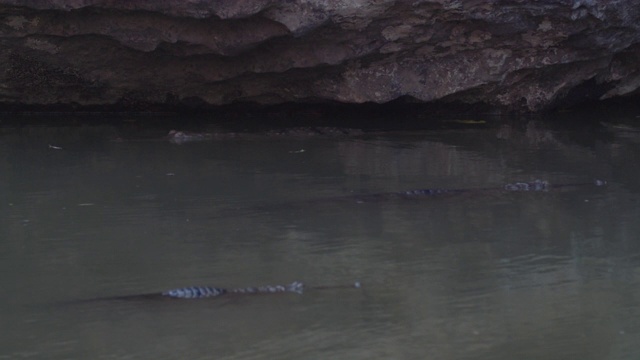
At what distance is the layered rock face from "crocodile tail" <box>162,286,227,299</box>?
3.64m

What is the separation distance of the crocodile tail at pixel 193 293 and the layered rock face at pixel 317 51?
3636 mm

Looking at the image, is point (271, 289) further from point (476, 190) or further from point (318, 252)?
point (476, 190)

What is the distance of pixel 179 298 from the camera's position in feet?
11.0

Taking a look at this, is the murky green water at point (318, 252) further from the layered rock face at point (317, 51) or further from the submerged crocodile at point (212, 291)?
the layered rock face at point (317, 51)

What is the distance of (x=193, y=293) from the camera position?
11.0ft

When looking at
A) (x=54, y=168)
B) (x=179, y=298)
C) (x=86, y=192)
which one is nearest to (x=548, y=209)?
(x=179, y=298)

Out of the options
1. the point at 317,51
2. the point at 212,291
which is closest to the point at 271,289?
the point at 212,291

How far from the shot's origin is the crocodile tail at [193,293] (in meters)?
3.36

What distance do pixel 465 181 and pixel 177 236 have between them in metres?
2.06

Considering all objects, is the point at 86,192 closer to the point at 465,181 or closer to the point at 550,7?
the point at 465,181

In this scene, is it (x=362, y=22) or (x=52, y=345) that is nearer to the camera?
(x=52, y=345)

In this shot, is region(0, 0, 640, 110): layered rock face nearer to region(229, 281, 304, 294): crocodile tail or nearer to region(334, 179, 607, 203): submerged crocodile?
region(334, 179, 607, 203): submerged crocodile

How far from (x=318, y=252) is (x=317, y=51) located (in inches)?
141

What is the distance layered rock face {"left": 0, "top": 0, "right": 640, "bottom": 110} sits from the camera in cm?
682
